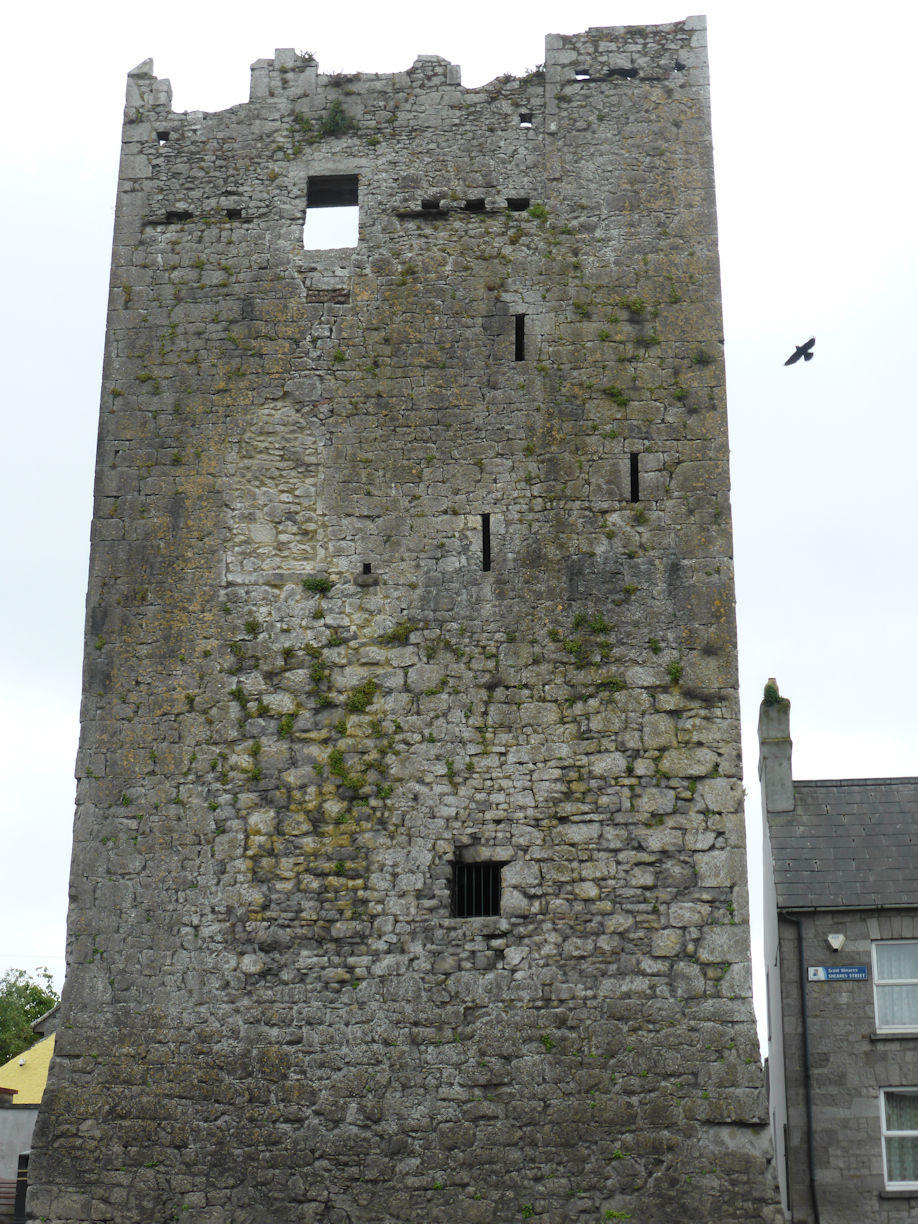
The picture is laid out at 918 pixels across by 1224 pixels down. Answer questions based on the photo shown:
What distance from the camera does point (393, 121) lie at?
1268 centimetres

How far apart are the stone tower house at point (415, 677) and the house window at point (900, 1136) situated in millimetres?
4732

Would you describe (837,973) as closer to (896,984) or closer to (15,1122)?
(896,984)

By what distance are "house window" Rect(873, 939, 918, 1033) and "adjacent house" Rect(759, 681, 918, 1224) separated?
11mm

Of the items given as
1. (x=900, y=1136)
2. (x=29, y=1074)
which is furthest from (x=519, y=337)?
(x=29, y=1074)

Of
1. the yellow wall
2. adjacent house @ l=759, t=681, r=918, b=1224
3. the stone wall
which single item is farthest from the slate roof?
the yellow wall

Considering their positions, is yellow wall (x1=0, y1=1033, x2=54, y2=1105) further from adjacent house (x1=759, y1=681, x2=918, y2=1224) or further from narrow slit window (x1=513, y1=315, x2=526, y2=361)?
narrow slit window (x1=513, y1=315, x2=526, y2=361)

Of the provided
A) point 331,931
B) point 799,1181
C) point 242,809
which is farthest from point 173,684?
point 799,1181

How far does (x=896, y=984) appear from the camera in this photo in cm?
1414

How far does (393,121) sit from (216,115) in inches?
70.8

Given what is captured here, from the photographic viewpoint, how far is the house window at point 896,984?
14.1 m

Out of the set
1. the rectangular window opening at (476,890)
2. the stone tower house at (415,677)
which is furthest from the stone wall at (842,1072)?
the rectangular window opening at (476,890)

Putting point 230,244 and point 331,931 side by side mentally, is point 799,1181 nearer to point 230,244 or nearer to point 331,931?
point 331,931

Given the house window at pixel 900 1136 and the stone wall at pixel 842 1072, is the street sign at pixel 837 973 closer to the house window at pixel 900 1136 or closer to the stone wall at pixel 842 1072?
the stone wall at pixel 842 1072

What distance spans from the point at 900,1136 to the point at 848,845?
123 inches
